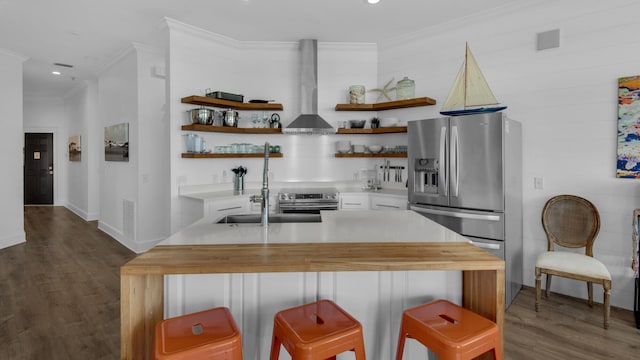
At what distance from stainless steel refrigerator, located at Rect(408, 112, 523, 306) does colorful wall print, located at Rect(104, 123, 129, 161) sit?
167 inches

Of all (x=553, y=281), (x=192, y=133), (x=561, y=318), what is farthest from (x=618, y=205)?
(x=192, y=133)

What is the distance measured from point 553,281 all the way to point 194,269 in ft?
11.7

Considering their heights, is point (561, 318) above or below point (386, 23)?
below

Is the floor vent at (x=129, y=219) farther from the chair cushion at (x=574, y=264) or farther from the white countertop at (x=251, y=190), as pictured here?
the chair cushion at (x=574, y=264)

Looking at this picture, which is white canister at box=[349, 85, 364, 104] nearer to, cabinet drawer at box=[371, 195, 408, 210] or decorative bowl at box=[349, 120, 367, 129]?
decorative bowl at box=[349, 120, 367, 129]

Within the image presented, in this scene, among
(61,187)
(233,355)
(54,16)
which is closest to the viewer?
(233,355)

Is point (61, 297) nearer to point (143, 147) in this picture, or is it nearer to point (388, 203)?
point (143, 147)

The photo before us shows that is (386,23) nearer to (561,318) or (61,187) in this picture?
(561,318)

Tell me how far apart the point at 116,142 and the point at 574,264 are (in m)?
6.13

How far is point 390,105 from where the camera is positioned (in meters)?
4.48

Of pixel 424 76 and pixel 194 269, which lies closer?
pixel 194 269

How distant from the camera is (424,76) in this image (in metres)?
4.43

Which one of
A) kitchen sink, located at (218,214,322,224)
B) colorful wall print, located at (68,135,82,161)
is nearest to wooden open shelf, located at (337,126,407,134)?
kitchen sink, located at (218,214,322,224)

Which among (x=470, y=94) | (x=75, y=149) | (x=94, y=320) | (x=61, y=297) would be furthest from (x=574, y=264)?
(x=75, y=149)
